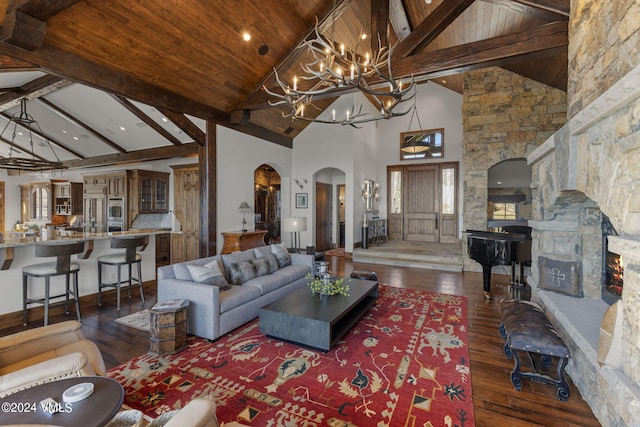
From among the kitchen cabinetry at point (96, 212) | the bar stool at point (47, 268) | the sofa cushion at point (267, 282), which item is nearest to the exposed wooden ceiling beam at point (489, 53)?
the sofa cushion at point (267, 282)

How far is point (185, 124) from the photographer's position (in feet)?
18.4

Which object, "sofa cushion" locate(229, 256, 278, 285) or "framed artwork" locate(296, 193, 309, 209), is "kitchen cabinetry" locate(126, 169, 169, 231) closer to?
"framed artwork" locate(296, 193, 309, 209)

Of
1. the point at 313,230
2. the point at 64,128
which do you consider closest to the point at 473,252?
the point at 313,230

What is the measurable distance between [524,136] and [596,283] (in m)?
4.44

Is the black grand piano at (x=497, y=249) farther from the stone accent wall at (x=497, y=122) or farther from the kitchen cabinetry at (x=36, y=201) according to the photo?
the kitchen cabinetry at (x=36, y=201)

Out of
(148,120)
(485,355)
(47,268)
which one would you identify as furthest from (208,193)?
(485,355)

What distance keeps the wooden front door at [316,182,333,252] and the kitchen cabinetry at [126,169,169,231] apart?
4.53 m

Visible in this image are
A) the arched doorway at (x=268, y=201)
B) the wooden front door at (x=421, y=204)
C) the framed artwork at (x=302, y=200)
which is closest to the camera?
the framed artwork at (x=302, y=200)

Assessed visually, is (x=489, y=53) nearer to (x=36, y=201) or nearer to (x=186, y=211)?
(x=186, y=211)

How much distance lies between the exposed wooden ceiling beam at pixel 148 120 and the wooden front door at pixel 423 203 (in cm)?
687

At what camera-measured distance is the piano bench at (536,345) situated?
2.29 m

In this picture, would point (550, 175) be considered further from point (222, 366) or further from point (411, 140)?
point (411, 140)

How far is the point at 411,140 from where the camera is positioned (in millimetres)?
9648

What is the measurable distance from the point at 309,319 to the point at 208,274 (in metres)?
1.43
